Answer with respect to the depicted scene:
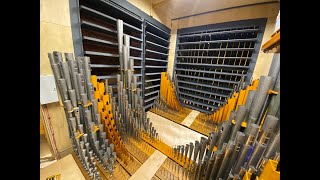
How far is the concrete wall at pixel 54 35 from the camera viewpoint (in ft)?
5.25

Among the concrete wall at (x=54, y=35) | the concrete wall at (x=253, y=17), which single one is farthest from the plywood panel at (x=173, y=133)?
the concrete wall at (x=253, y=17)

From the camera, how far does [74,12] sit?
6.09ft

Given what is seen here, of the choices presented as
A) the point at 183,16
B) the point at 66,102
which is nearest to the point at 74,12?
the point at 66,102

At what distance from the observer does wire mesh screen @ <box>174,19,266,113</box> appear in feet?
11.2

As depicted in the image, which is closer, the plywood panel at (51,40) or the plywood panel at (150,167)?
the plywood panel at (51,40)

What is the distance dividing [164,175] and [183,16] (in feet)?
15.6

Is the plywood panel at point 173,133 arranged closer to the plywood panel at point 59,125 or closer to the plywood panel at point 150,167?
the plywood panel at point 150,167

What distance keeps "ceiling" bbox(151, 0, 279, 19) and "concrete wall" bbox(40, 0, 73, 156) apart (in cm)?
251

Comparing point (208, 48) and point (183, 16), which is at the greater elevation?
point (183, 16)

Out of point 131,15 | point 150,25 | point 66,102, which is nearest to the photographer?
point 66,102

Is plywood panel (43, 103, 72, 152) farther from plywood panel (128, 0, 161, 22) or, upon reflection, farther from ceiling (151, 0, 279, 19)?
ceiling (151, 0, 279, 19)

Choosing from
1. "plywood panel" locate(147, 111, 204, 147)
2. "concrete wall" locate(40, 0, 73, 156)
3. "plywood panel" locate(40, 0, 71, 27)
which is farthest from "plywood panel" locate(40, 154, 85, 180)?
"plywood panel" locate(40, 0, 71, 27)

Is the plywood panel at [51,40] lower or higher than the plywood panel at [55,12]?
lower

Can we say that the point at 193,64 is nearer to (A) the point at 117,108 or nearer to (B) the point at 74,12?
(A) the point at 117,108
